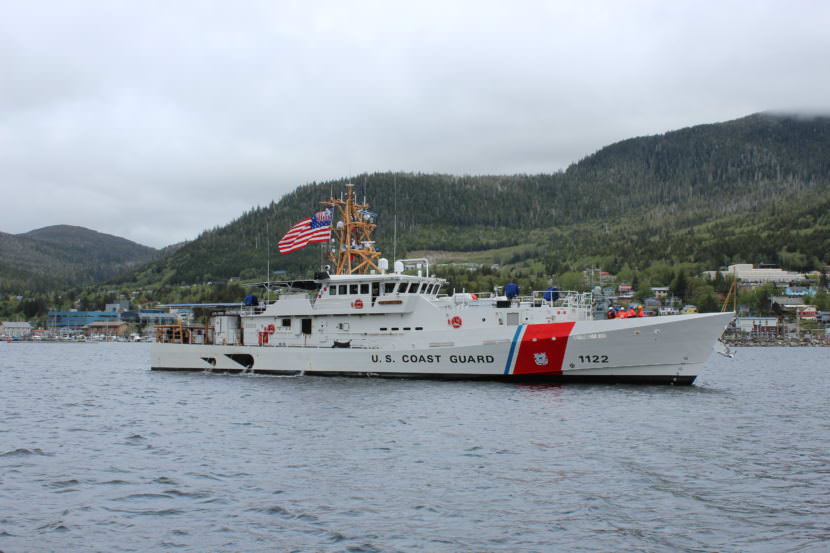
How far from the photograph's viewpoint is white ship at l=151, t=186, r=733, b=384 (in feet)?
91.6

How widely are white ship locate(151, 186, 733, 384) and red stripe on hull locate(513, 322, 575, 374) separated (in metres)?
0.04

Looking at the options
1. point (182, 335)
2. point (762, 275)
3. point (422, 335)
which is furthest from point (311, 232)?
point (762, 275)

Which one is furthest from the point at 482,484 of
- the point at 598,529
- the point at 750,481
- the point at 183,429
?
the point at 183,429

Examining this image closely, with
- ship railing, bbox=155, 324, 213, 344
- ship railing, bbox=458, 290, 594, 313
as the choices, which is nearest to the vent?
ship railing, bbox=155, 324, 213, 344

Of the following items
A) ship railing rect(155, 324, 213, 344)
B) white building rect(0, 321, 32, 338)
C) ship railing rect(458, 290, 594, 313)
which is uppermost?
ship railing rect(458, 290, 594, 313)

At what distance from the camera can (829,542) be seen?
11.1 metres

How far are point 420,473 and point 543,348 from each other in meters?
14.1

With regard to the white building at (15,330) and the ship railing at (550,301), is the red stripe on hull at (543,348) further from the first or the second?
the white building at (15,330)

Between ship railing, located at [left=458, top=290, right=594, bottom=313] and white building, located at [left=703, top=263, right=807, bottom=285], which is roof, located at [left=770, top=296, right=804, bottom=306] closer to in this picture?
white building, located at [left=703, top=263, right=807, bottom=285]

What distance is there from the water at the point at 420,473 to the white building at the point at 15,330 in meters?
132

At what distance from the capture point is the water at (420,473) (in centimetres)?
1145

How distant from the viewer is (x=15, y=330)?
14562cm

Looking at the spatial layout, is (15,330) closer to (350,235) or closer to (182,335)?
(182,335)

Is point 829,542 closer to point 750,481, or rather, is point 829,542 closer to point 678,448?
point 750,481
